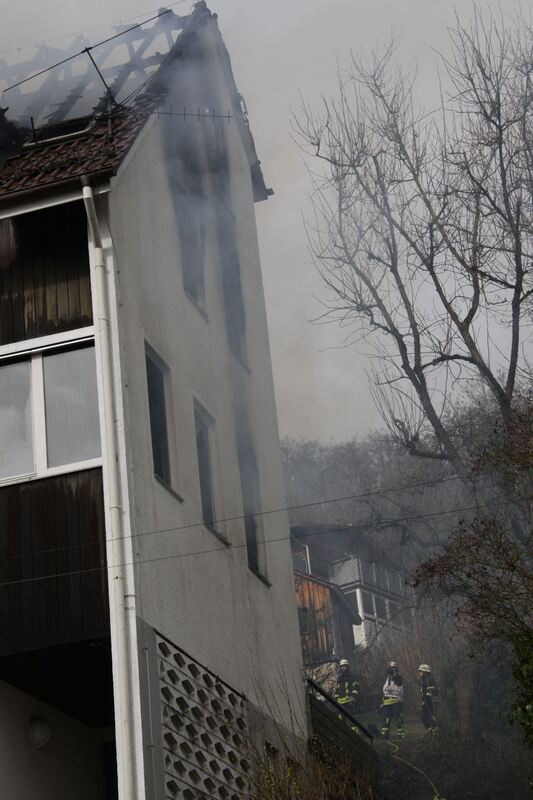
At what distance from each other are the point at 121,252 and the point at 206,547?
9.89 feet

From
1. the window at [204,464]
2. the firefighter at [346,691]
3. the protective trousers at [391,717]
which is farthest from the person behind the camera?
the firefighter at [346,691]

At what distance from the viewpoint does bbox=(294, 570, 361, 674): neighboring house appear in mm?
34844

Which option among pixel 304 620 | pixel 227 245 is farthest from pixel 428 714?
pixel 227 245

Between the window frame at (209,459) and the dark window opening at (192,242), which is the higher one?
the dark window opening at (192,242)

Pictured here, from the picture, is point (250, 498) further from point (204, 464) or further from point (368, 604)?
point (368, 604)

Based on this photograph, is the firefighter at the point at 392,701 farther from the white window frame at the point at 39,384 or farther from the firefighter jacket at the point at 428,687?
the white window frame at the point at 39,384

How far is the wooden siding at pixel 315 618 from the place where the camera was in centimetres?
3484

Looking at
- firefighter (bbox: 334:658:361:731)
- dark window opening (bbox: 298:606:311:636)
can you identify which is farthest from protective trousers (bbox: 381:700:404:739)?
dark window opening (bbox: 298:606:311:636)

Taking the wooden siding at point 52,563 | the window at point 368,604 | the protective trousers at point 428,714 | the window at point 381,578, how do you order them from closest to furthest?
the wooden siding at point 52,563 → the protective trousers at point 428,714 → the window at point 381,578 → the window at point 368,604

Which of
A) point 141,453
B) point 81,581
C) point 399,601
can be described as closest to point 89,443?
point 141,453

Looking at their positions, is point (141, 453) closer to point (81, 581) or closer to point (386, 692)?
point (81, 581)

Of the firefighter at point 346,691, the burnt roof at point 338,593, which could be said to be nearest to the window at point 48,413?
the firefighter at point 346,691

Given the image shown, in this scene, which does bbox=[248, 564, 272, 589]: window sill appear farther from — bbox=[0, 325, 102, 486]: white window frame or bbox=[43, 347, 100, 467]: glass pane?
bbox=[0, 325, 102, 486]: white window frame

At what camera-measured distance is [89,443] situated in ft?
32.6
